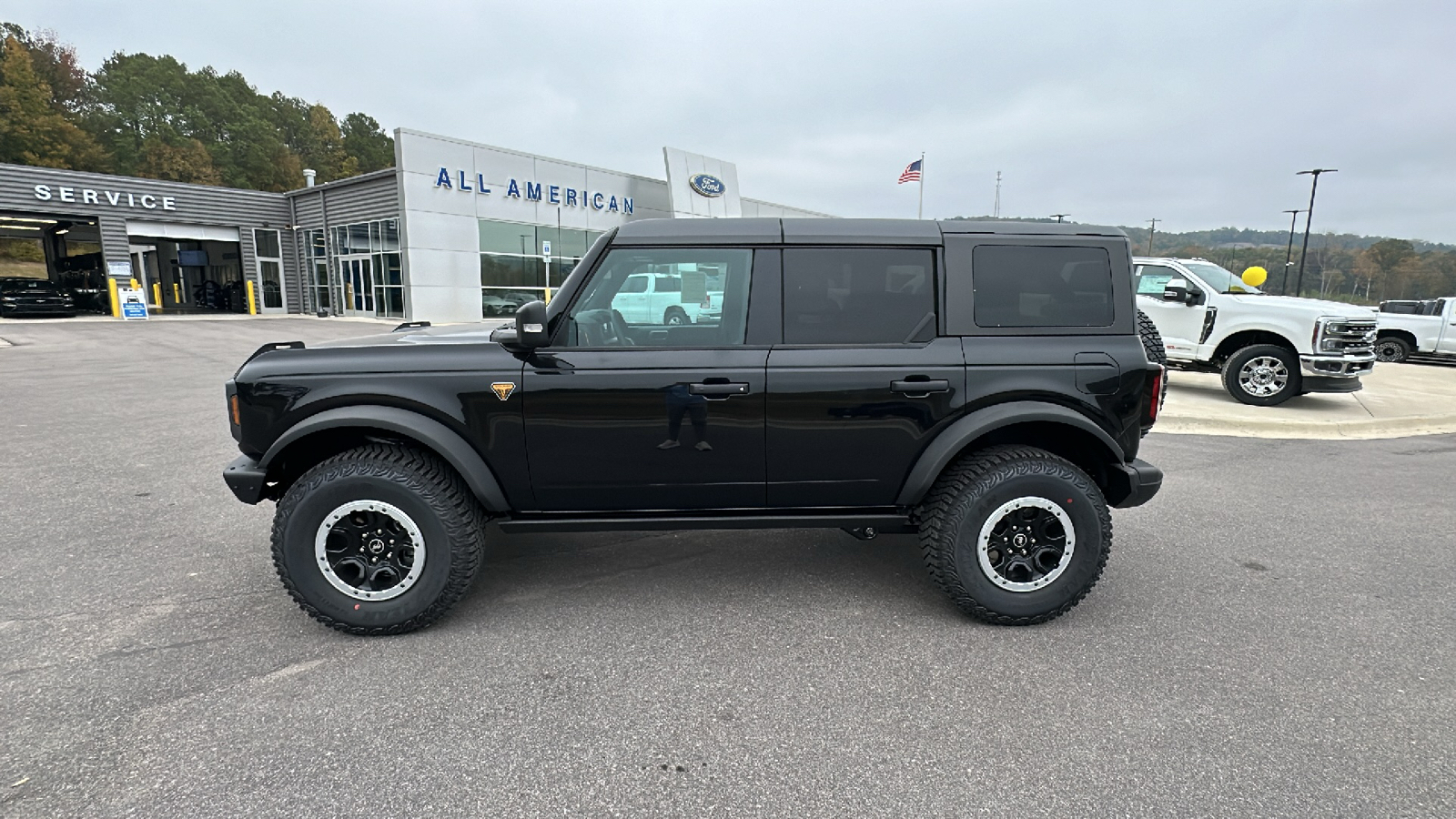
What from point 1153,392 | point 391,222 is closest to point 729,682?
point 1153,392

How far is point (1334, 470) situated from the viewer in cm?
607

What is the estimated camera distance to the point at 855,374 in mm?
3066

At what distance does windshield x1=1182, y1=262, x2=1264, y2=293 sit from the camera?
9.62m

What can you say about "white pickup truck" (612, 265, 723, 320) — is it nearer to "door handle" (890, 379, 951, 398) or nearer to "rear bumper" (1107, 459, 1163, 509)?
"door handle" (890, 379, 951, 398)

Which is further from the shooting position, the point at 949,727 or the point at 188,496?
the point at 188,496

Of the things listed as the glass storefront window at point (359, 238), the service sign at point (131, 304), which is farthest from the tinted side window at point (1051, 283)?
the service sign at point (131, 304)

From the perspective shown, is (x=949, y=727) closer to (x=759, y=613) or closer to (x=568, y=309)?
(x=759, y=613)

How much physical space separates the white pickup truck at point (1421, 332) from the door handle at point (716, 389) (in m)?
18.3

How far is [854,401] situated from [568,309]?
1.33 metres

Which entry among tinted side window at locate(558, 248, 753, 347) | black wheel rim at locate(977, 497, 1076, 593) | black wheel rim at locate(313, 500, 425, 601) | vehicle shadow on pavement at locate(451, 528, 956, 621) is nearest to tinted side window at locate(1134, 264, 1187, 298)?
vehicle shadow on pavement at locate(451, 528, 956, 621)

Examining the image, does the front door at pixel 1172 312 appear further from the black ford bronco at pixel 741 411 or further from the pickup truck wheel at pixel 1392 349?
the pickup truck wheel at pixel 1392 349

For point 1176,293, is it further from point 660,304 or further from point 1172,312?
point 660,304

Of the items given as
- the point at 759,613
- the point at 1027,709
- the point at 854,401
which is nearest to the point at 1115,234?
the point at 854,401

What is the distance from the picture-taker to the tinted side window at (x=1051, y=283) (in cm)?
320
